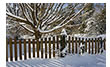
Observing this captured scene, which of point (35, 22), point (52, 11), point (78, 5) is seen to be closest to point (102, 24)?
point (78, 5)

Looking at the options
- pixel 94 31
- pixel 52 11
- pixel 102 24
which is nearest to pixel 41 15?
pixel 52 11

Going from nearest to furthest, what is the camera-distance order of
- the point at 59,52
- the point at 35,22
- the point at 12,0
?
the point at 12,0
the point at 59,52
the point at 35,22

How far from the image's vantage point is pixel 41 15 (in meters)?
5.78

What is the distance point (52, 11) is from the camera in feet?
19.5

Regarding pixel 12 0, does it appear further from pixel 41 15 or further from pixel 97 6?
pixel 97 6

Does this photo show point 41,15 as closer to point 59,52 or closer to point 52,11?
point 52,11

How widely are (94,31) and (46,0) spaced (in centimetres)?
840
